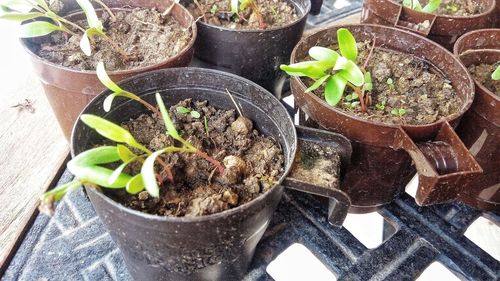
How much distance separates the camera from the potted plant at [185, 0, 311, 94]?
0.99m

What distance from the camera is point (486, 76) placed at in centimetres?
99

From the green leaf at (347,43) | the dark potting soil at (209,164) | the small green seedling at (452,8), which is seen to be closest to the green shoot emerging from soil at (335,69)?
the green leaf at (347,43)

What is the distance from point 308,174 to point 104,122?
1.09ft

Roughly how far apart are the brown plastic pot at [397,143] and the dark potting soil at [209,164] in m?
0.14

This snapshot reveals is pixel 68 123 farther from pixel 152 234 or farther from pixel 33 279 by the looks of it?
pixel 152 234

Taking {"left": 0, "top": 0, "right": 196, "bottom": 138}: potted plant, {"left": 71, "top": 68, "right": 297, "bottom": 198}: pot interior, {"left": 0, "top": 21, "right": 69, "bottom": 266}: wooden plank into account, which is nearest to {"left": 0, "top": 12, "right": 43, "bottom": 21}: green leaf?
{"left": 0, "top": 0, "right": 196, "bottom": 138}: potted plant

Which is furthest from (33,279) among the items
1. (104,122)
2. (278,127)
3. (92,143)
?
(278,127)

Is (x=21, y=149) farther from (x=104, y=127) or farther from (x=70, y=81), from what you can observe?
(x=104, y=127)

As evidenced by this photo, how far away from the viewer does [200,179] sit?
2.44 feet

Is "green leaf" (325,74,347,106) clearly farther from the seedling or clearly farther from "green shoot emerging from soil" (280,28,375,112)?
the seedling

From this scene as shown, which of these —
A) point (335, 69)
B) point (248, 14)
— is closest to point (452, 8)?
point (248, 14)

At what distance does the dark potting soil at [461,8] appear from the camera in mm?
1233

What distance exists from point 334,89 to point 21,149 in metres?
0.71

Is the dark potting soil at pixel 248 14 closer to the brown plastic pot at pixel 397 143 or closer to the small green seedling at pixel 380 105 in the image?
the brown plastic pot at pixel 397 143
